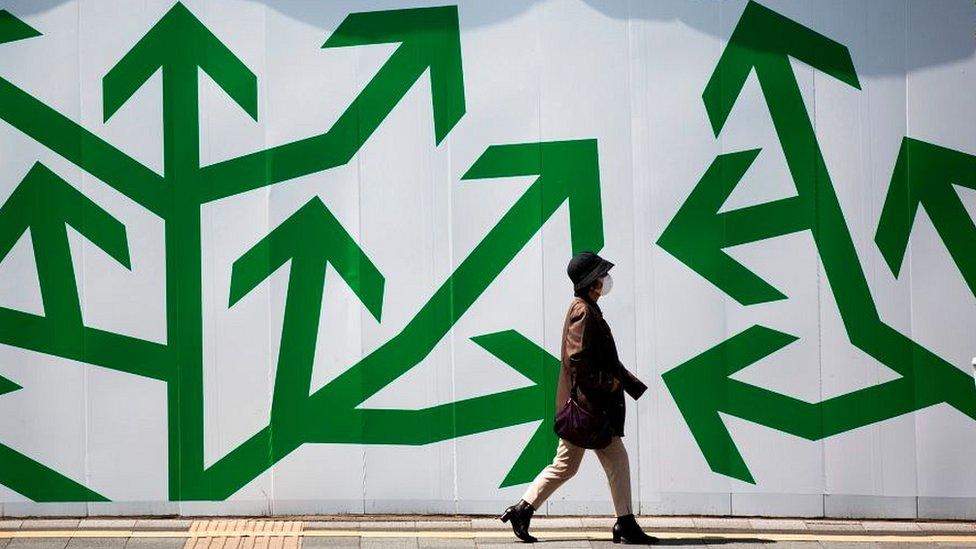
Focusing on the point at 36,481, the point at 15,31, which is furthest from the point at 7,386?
the point at 15,31

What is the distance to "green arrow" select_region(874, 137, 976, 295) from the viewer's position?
9180mm

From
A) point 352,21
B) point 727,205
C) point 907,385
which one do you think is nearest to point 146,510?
point 352,21

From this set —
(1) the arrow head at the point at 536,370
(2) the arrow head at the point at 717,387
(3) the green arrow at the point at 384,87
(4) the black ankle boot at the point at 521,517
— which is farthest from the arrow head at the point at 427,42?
(4) the black ankle boot at the point at 521,517

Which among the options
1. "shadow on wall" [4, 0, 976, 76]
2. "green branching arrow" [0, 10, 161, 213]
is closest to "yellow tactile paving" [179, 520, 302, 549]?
"green branching arrow" [0, 10, 161, 213]

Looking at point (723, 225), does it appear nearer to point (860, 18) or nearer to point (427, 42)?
point (860, 18)

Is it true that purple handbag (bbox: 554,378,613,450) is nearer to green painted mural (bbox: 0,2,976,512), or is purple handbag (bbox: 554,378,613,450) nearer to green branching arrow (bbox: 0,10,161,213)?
green painted mural (bbox: 0,2,976,512)

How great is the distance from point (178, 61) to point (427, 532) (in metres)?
3.35

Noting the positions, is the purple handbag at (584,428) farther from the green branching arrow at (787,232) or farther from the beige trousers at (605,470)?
the green branching arrow at (787,232)

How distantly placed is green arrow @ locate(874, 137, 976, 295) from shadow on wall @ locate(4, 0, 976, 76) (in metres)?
0.55

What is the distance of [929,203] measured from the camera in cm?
920

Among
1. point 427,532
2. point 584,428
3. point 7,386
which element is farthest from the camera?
point 7,386

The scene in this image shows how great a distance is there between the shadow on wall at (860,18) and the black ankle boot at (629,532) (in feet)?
10.1

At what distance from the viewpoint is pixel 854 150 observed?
362 inches

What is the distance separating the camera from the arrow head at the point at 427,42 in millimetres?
9273
